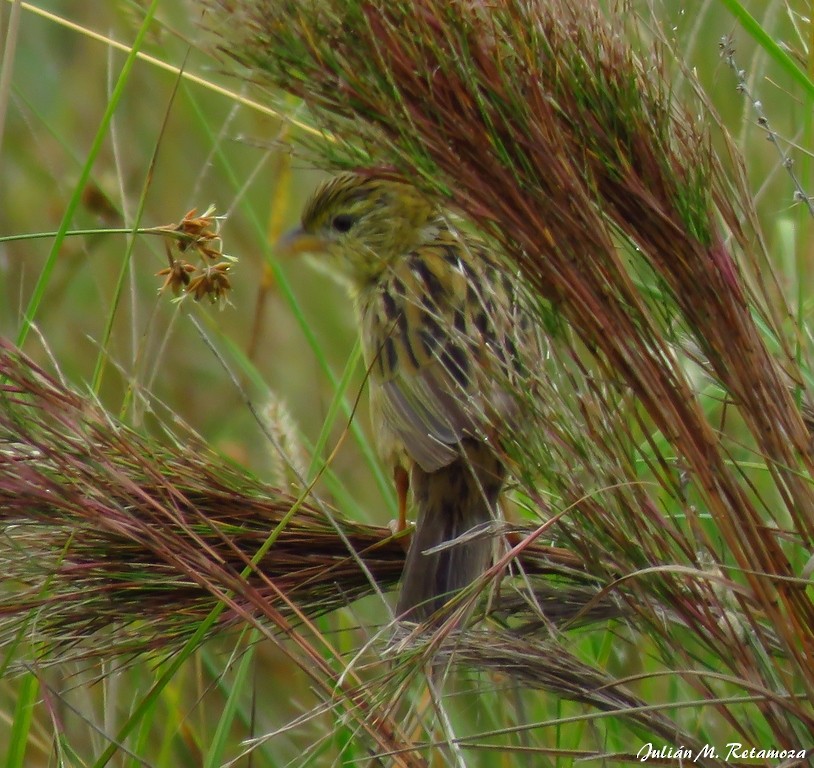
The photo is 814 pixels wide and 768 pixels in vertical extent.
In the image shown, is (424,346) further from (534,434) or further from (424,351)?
(534,434)

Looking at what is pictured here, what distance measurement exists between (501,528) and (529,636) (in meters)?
0.22

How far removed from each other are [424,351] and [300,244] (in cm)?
67

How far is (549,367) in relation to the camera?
217 centimetres

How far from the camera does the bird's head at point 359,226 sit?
11.8 feet

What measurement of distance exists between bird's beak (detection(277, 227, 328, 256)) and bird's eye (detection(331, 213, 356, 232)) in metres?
0.07

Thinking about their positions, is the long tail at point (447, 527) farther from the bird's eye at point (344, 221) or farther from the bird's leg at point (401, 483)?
the bird's eye at point (344, 221)

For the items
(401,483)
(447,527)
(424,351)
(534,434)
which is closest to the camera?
(534,434)

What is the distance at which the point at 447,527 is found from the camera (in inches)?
112

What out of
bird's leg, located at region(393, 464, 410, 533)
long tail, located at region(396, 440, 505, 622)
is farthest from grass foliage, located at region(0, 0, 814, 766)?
bird's leg, located at region(393, 464, 410, 533)

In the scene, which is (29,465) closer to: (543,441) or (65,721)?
(543,441)

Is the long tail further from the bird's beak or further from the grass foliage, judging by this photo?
the bird's beak

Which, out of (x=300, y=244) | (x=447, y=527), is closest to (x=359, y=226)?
(x=300, y=244)

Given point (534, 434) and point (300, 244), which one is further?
point (300, 244)

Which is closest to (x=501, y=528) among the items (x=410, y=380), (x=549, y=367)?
(x=549, y=367)
